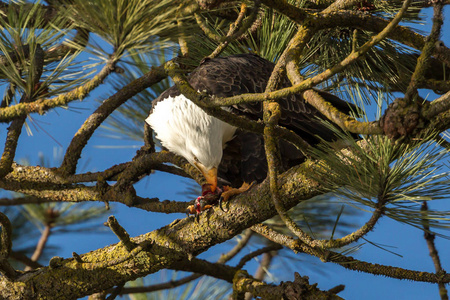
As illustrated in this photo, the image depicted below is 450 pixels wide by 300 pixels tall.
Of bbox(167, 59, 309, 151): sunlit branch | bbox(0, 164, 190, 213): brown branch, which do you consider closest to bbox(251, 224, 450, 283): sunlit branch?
bbox(167, 59, 309, 151): sunlit branch

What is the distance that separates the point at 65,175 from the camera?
2297 mm

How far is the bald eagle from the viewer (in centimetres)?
210

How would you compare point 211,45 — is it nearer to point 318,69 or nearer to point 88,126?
point 318,69

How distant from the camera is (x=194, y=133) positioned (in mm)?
2102

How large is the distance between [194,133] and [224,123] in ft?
0.42

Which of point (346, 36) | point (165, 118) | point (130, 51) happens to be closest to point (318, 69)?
point (346, 36)

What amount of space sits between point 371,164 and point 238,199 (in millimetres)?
552

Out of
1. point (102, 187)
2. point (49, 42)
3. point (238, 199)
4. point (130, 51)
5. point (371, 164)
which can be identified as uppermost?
point (49, 42)

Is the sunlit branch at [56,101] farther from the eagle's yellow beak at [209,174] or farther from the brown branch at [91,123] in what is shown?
the eagle's yellow beak at [209,174]

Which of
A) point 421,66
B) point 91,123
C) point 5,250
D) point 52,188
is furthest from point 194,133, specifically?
point 421,66

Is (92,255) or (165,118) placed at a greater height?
(165,118)

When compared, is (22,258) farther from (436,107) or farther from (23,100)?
(436,107)

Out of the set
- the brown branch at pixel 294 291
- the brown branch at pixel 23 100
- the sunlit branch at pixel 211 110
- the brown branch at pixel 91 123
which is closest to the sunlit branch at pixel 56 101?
the brown branch at pixel 23 100

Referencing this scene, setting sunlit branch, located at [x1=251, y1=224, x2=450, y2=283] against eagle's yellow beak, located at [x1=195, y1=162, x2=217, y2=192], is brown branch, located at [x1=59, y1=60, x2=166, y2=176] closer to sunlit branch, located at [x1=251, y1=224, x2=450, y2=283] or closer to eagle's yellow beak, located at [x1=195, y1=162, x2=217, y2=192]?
eagle's yellow beak, located at [x1=195, y1=162, x2=217, y2=192]
